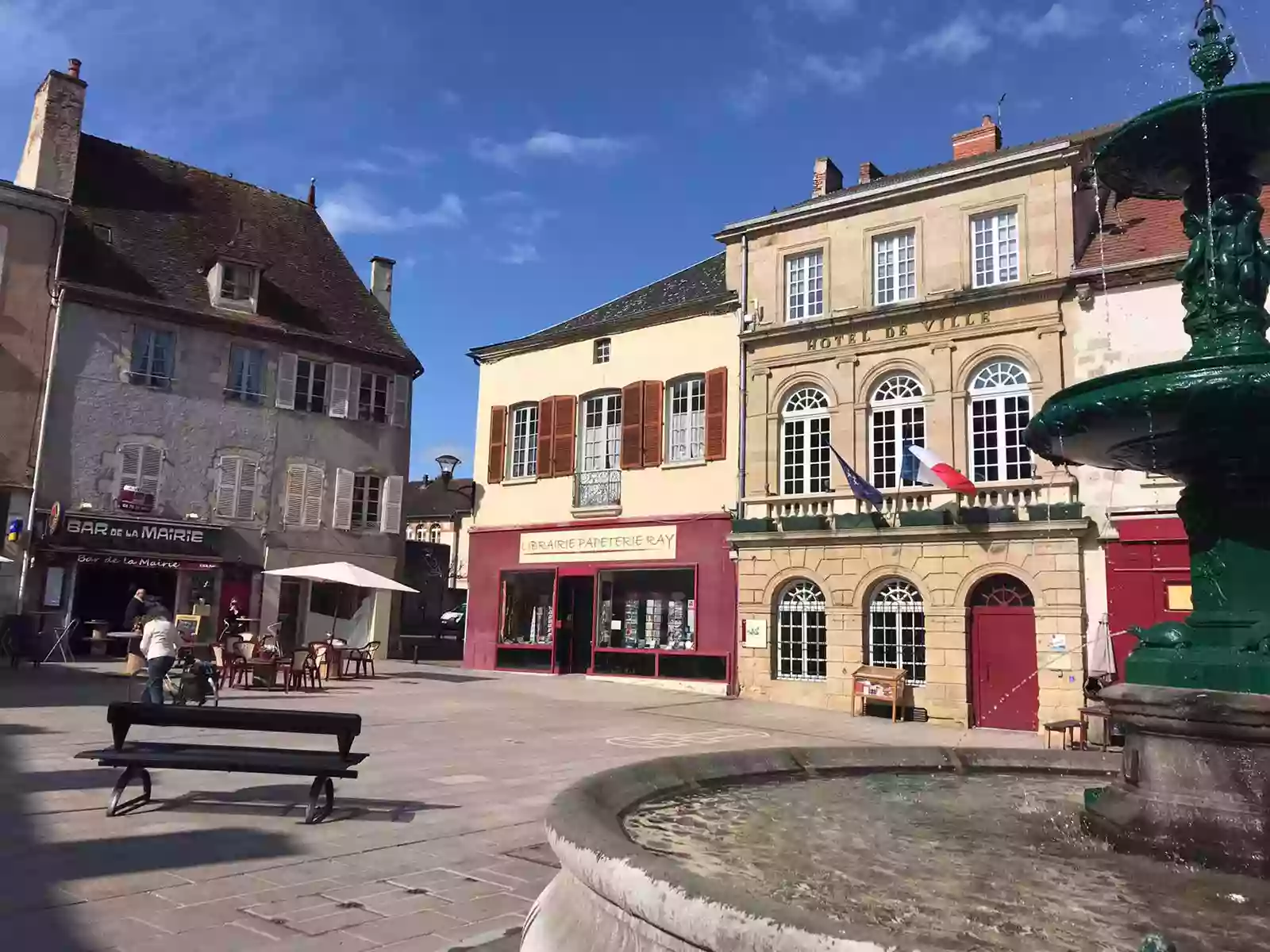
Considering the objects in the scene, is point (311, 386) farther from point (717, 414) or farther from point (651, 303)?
point (717, 414)

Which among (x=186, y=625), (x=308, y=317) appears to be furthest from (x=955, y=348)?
(x=308, y=317)

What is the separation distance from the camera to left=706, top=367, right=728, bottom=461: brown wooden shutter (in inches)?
795

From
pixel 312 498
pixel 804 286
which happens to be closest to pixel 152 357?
pixel 312 498

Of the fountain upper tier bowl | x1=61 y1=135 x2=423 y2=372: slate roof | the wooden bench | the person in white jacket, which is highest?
x1=61 y1=135 x2=423 y2=372: slate roof

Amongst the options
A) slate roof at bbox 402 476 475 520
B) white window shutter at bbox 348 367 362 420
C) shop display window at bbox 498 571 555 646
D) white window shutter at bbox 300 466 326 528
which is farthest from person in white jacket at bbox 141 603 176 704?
slate roof at bbox 402 476 475 520

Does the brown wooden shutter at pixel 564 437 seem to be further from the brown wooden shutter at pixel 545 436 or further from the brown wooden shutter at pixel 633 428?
the brown wooden shutter at pixel 633 428

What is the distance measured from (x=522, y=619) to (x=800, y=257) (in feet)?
35.9

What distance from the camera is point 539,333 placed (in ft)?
80.6

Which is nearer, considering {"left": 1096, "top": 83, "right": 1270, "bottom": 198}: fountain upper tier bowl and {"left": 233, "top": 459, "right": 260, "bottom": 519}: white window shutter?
{"left": 1096, "top": 83, "right": 1270, "bottom": 198}: fountain upper tier bowl

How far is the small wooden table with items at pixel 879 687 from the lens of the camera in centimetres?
1644

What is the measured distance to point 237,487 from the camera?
24438 mm

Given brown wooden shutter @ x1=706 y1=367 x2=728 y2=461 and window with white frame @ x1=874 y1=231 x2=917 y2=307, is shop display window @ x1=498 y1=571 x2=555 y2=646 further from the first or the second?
window with white frame @ x1=874 y1=231 x2=917 y2=307

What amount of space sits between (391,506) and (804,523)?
13.6 m

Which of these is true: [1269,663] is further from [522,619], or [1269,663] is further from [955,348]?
[522,619]
